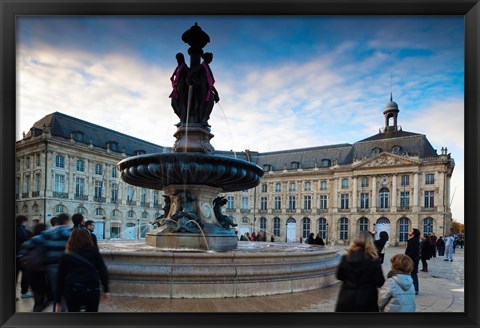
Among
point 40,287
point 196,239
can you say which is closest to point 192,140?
point 196,239

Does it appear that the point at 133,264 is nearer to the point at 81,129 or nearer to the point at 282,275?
the point at 282,275

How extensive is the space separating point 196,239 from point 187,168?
1.47 metres

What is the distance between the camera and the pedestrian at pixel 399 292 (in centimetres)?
317

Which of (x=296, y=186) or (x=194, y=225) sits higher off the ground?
(x=296, y=186)

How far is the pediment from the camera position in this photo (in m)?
48.2

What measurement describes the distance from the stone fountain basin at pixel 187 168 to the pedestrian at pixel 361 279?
155 inches

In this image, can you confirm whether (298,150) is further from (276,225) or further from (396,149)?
(396,149)

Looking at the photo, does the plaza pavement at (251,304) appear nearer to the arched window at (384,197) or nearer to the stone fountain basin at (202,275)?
the stone fountain basin at (202,275)

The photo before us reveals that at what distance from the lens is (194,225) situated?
7387 millimetres

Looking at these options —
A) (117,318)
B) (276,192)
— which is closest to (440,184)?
(276,192)

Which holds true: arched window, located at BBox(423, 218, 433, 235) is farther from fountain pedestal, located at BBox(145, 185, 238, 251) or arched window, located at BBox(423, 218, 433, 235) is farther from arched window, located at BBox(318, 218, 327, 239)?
fountain pedestal, located at BBox(145, 185, 238, 251)

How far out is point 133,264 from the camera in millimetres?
5078
